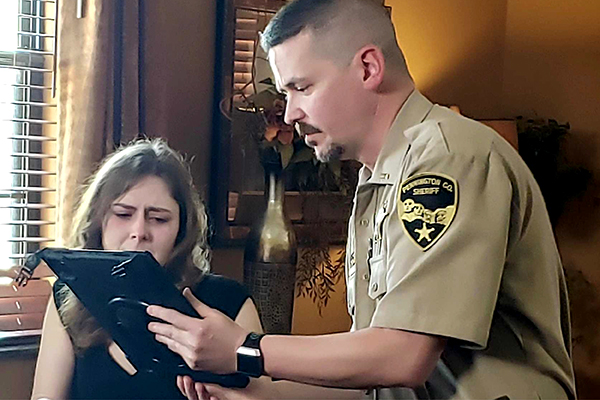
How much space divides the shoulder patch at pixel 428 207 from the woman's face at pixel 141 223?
2.01ft

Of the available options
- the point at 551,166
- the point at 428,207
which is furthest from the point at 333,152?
the point at 551,166

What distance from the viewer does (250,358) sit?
3.06 feet

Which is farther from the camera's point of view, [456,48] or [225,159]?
[456,48]

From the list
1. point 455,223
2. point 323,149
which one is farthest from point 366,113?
point 455,223

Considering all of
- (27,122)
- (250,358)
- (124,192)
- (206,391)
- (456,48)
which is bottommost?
(206,391)

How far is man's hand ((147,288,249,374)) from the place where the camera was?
3.14 feet

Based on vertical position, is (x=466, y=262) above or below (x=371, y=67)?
below

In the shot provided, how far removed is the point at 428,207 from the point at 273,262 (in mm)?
918

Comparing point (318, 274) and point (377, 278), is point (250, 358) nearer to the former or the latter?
point (377, 278)

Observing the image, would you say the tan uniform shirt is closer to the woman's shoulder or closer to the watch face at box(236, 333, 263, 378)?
the watch face at box(236, 333, 263, 378)

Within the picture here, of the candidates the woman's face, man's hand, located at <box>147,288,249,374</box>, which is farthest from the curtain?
man's hand, located at <box>147,288,249,374</box>

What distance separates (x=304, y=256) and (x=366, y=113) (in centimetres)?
89

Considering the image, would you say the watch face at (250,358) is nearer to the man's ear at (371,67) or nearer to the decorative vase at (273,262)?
the man's ear at (371,67)

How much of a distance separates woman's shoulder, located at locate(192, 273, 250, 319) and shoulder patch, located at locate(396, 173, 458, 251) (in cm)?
61
